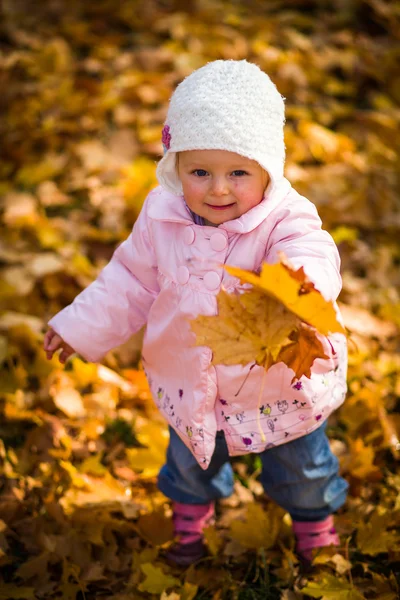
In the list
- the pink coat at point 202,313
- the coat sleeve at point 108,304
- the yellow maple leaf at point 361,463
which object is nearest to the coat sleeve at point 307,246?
the pink coat at point 202,313

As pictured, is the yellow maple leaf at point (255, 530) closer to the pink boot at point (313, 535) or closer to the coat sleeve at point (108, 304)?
the pink boot at point (313, 535)

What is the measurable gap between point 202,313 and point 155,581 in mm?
805

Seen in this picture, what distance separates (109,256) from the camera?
3.26 meters

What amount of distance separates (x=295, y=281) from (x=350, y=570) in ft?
3.67

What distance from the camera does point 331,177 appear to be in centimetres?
366

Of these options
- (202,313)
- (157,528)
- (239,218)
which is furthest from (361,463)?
(239,218)

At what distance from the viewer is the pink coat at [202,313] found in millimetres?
1647

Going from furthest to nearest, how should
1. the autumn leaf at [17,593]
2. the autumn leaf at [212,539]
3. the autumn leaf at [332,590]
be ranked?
the autumn leaf at [212,539] < the autumn leaf at [17,593] < the autumn leaf at [332,590]

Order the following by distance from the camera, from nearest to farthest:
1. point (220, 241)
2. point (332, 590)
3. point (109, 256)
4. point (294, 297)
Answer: point (294, 297), point (220, 241), point (332, 590), point (109, 256)

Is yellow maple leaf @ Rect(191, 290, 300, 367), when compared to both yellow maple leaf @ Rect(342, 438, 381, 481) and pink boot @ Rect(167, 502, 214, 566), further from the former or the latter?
yellow maple leaf @ Rect(342, 438, 381, 481)

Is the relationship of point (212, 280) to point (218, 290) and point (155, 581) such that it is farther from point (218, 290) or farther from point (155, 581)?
point (155, 581)

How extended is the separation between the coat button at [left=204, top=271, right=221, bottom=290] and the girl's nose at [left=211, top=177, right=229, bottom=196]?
19cm

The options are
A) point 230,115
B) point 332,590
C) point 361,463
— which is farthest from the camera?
point 361,463

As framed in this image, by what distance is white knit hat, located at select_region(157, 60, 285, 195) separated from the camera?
154 centimetres
